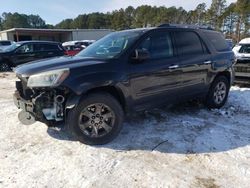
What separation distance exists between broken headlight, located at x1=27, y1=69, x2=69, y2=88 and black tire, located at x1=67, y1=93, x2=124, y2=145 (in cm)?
44

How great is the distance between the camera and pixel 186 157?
381cm

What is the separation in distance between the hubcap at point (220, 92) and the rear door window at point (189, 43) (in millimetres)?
954

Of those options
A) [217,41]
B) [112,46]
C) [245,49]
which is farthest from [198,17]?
[112,46]

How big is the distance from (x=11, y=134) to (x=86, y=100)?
1634 mm

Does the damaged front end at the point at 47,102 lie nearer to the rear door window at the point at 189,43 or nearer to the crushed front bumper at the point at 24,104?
the crushed front bumper at the point at 24,104

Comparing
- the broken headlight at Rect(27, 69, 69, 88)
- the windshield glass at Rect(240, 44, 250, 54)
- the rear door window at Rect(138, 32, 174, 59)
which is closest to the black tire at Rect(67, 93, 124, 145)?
the broken headlight at Rect(27, 69, 69, 88)

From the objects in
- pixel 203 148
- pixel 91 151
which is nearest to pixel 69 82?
pixel 91 151

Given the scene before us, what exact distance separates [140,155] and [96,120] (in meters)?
0.82

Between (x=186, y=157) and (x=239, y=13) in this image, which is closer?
(x=186, y=157)

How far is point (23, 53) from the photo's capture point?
13859 millimetres

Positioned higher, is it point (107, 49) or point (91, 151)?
point (107, 49)

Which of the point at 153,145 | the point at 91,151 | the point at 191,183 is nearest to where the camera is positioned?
the point at 191,183

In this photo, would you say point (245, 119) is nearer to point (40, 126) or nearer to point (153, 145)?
point (153, 145)

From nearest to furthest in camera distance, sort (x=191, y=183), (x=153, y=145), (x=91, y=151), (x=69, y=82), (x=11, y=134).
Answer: (x=191, y=183) < (x=69, y=82) < (x=91, y=151) < (x=153, y=145) < (x=11, y=134)
